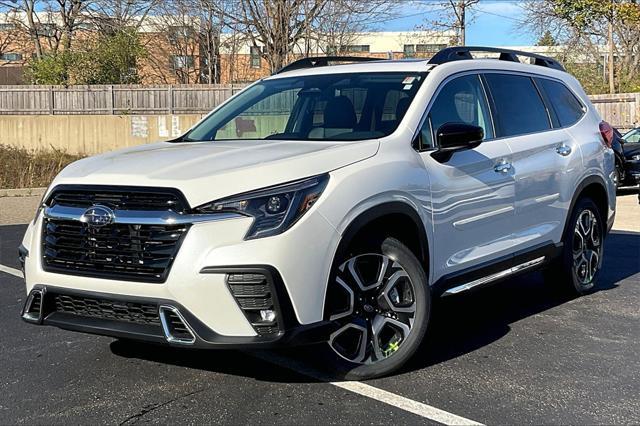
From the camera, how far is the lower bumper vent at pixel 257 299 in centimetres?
374

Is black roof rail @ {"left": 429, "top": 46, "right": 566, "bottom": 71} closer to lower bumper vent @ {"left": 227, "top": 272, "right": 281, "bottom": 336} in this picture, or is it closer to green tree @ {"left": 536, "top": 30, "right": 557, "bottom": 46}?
lower bumper vent @ {"left": 227, "top": 272, "right": 281, "bottom": 336}

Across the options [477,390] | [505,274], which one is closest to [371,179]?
[477,390]

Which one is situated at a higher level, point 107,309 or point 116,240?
point 116,240

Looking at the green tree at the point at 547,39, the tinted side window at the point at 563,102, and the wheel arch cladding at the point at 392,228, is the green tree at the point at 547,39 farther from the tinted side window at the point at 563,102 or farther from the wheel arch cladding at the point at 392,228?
the wheel arch cladding at the point at 392,228

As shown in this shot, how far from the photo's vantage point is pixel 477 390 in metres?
4.29

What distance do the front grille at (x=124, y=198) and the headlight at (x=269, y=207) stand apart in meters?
0.16

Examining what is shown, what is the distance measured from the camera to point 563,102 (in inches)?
260

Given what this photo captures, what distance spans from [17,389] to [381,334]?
215 centimetres

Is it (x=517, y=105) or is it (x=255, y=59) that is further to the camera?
(x=255, y=59)

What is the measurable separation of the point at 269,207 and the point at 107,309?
3.46 feet

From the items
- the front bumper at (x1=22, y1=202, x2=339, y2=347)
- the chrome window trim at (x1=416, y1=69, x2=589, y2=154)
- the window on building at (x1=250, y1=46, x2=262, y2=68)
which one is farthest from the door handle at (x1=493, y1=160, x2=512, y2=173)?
the window on building at (x1=250, y1=46, x2=262, y2=68)

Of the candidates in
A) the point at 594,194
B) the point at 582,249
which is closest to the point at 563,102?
the point at 594,194

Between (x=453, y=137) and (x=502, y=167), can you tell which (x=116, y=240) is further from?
(x=502, y=167)

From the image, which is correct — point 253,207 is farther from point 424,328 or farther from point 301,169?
point 424,328
